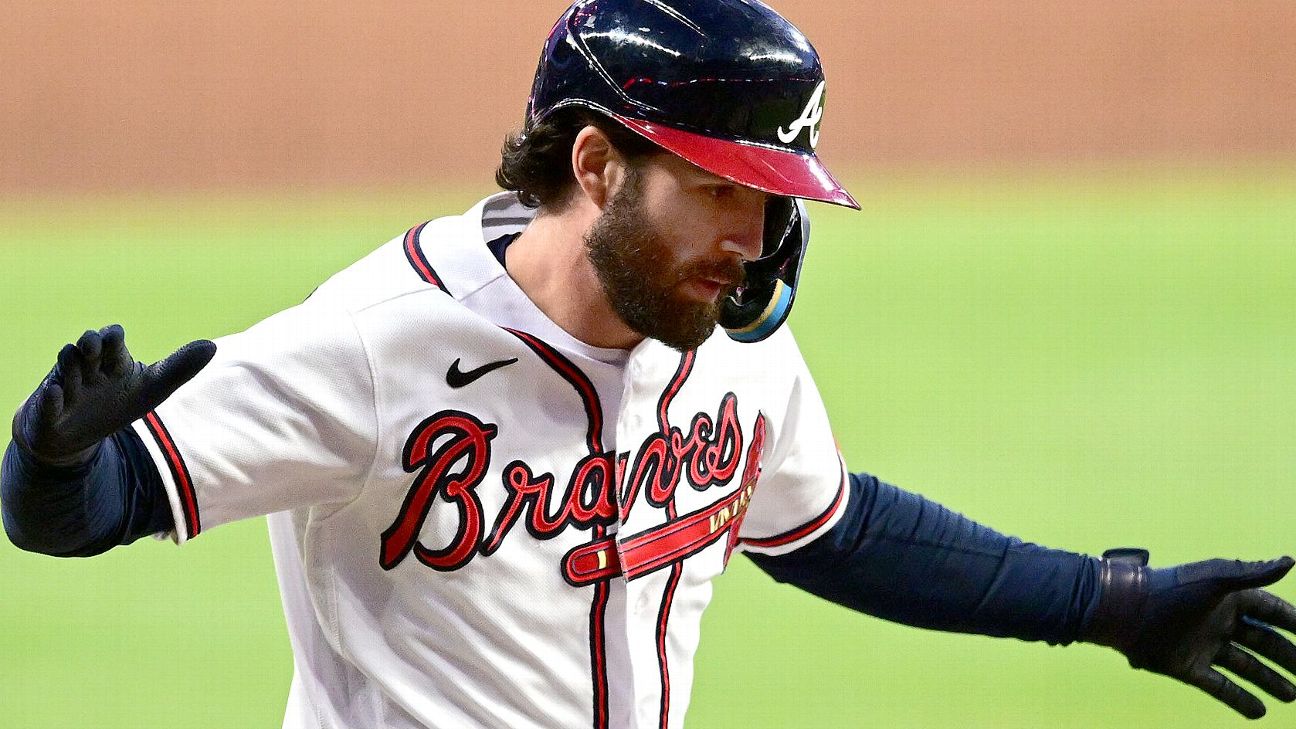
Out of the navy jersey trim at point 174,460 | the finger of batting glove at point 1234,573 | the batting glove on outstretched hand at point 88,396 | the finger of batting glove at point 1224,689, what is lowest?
the finger of batting glove at point 1224,689

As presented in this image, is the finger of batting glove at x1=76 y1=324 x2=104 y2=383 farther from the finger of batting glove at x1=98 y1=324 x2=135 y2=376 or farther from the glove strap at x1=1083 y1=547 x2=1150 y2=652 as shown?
the glove strap at x1=1083 y1=547 x2=1150 y2=652

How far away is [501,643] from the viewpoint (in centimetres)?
228

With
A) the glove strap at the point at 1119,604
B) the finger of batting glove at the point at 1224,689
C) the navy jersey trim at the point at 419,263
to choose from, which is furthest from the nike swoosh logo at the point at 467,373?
the finger of batting glove at the point at 1224,689

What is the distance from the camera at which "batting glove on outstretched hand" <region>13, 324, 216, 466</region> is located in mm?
1815

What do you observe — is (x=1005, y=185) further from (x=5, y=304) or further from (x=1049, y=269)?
(x=5, y=304)

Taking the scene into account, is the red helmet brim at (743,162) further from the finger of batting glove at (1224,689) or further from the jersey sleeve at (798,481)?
the finger of batting glove at (1224,689)

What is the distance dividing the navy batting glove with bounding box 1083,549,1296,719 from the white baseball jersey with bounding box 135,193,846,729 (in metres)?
0.80

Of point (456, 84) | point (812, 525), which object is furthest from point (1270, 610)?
point (456, 84)

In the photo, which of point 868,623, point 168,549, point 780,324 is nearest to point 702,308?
point 780,324

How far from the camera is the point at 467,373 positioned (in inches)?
87.6

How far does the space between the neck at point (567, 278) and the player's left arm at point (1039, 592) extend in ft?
2.22

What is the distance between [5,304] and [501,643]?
7.47m

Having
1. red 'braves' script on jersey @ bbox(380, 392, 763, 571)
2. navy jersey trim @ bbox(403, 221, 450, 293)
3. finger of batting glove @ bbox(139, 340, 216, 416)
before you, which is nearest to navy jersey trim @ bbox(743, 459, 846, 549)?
red 'braves' script on jersey @ bbox(380, 392, 763, 571)

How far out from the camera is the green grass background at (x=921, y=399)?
4809mm
